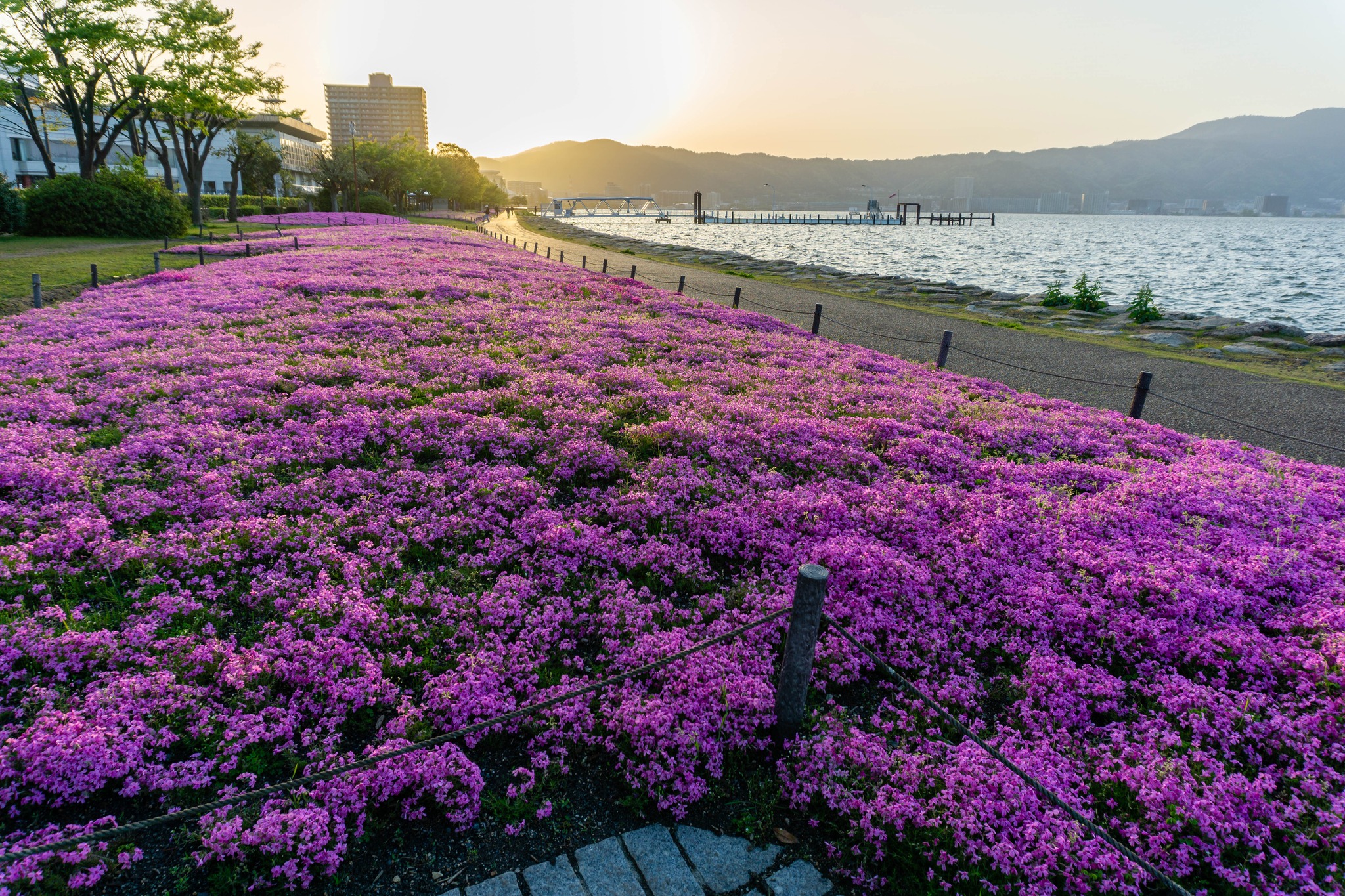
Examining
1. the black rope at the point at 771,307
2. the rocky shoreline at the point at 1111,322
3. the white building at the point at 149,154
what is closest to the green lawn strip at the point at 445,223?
the white building at the point at 149,154

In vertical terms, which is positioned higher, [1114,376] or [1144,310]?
[1144,310]

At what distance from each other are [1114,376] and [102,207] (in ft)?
190

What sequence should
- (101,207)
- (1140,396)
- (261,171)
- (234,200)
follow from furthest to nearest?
(261,171) → (234,200) → (101,207) → (1140,396)

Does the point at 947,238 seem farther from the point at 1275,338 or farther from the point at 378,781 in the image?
the point at 378,781

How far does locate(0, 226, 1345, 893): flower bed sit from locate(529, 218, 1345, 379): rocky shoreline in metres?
15.0

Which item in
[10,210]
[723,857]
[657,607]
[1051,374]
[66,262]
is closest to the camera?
[723,857]

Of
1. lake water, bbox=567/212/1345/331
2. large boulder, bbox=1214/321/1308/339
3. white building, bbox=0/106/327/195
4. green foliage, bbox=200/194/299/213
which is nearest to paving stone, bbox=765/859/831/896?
large boulder, bbox=1214/321/1308/339

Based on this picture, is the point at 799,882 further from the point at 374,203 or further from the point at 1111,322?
the point at 374,203

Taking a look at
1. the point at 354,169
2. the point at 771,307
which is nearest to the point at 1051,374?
the point at 771,307

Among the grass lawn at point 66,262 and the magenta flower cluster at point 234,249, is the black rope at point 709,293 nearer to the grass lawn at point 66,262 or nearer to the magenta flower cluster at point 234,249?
the magenta flower cluster at point 234,249

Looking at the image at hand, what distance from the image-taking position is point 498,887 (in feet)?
12.8

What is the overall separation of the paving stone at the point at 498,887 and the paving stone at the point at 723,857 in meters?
1.10

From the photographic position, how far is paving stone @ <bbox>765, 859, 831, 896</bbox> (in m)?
4.00

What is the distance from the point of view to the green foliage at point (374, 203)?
93.7m
